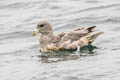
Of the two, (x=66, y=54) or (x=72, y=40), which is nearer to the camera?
(x=66, y=54)

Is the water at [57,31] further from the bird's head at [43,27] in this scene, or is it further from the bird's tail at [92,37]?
the bird's head at [43,27]

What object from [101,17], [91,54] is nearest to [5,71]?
[91,54]

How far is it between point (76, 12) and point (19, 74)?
8614 millimetres

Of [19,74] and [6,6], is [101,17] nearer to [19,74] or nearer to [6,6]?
[6,6]

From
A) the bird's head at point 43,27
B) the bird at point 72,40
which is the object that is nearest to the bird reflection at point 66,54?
the bird at point 72,40

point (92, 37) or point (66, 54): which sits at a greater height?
point (92, 37)

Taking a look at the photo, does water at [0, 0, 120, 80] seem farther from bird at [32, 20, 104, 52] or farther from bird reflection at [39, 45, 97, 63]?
bird at [32, 20, 104, 52]

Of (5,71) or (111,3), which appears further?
(111,3)

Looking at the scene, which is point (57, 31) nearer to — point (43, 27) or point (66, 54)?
point (43, 27)

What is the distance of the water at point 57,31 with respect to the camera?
13414 mm

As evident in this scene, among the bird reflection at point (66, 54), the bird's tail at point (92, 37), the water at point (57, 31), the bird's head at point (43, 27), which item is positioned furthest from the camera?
the bird's head at point (43, 27)

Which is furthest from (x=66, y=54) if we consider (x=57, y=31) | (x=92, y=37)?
(x=57, y=31)

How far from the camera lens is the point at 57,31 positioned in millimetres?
19609

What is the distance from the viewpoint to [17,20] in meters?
21.9
